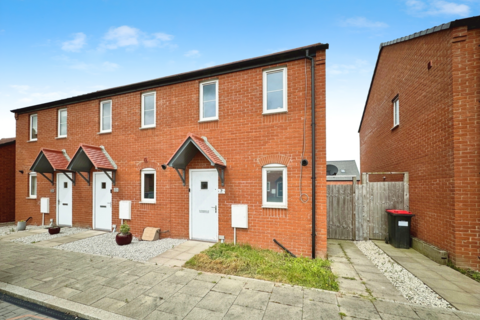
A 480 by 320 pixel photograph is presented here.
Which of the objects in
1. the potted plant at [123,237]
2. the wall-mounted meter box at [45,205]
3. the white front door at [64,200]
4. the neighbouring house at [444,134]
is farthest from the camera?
the wall-mounted meter box at [45,205]

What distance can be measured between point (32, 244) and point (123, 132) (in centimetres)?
482

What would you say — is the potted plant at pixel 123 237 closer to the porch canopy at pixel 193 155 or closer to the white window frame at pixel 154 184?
the white window frame at pixel 154 184

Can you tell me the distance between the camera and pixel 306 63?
6.32 m

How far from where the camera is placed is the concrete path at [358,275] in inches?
166

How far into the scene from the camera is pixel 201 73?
24.5ft

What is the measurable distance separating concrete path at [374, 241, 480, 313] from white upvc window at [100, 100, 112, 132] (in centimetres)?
1121

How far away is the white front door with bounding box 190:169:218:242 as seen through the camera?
7.22 m

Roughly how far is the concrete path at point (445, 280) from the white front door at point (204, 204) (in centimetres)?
534

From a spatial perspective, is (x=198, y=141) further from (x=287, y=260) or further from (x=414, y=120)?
(x=414, y=120)

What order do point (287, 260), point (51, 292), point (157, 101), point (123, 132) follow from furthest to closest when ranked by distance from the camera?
point (123, 132)
point (157, 101)
point (287, 260)
point (51, 292)

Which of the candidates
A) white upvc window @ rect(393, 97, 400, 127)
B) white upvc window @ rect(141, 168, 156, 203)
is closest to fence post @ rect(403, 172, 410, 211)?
white upvc window @ rect(393, 97, 400, 127)

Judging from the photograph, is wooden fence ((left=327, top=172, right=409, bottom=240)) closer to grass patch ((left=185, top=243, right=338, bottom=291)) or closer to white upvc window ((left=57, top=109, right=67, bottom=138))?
grass patch ((left=185, top=243, right=338, bottom=291))

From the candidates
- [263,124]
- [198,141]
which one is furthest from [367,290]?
[198,141]

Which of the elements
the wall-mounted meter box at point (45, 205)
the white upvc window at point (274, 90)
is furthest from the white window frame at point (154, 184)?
the wall-mounted meter box at point (45, 205)
